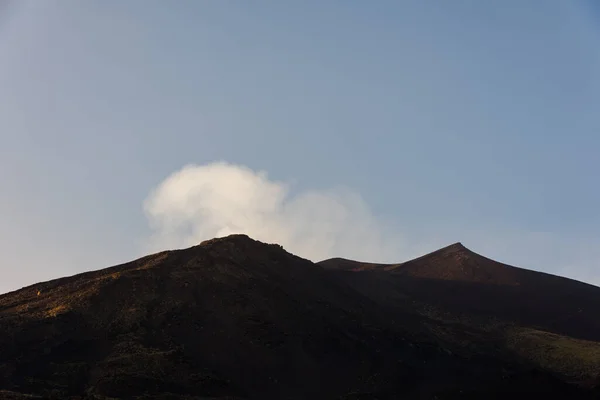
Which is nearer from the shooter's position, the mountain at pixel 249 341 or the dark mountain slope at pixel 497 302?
the mountain at pixel 249 341

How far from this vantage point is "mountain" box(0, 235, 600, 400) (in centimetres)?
4750

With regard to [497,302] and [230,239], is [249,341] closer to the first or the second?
[230,239]

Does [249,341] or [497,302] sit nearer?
[249,341]

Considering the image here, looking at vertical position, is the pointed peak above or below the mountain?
above

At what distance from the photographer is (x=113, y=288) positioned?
60.3 meters

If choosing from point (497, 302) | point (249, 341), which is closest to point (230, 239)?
point (249, 341)

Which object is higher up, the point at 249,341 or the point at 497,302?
the point at 497,302

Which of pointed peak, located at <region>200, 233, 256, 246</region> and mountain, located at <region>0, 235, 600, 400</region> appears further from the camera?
pointed peak, located at <region>200, 233, 256, 246</region>

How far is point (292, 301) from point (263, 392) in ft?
54.5

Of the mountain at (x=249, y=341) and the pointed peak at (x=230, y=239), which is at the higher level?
the pointed peak at (x=230, y=239)

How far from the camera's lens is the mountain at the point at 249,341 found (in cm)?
4750

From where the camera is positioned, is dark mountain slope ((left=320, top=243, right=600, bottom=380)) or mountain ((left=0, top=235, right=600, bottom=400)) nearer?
mountain ((left=0, top=235, right=600, bottom=400))

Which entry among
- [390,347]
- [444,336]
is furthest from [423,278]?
[390,347]

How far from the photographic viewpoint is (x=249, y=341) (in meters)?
55.6
